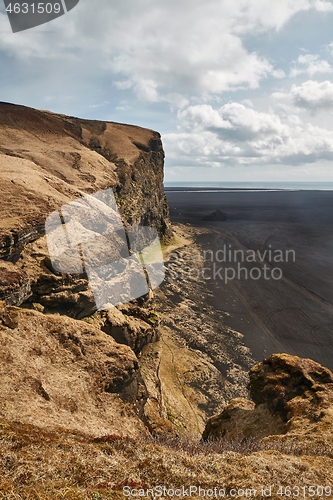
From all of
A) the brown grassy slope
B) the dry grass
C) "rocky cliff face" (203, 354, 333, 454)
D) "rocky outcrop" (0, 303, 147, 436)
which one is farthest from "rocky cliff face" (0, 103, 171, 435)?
"rocky cliff face" (203, 354, 333, 454)

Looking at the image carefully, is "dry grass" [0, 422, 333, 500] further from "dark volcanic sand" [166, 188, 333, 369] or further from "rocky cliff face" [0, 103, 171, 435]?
"dark volcanic sand" [166, 188, 333, 369]

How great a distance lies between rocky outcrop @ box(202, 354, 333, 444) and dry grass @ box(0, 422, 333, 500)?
13.7 feet

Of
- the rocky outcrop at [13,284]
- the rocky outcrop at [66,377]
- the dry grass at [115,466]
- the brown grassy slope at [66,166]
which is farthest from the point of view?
the brown grassy slope at [66,166]

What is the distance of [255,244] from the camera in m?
82.6

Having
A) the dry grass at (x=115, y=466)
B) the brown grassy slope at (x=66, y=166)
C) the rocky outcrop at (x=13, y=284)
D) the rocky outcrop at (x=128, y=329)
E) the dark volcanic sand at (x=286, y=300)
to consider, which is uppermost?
the brown grassy slope at (x=66, y=166)

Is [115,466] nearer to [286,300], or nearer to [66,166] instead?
[66,166]

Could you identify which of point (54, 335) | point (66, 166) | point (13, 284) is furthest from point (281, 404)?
point (66, 166)

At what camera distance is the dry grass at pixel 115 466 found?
22.1ft

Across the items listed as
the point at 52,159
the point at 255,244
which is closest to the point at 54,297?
the point at 52,159

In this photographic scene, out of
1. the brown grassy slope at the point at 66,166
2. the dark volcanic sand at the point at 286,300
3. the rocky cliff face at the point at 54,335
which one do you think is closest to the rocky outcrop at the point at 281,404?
the rocky cliff face at the point at 54,335

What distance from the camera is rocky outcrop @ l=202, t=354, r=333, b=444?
14.1 meters

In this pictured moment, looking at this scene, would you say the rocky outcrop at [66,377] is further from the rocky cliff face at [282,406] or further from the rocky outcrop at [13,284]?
the rocky cliff face at [282,406]

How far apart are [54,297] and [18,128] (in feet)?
134

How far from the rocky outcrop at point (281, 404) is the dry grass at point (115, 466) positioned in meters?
4.19
